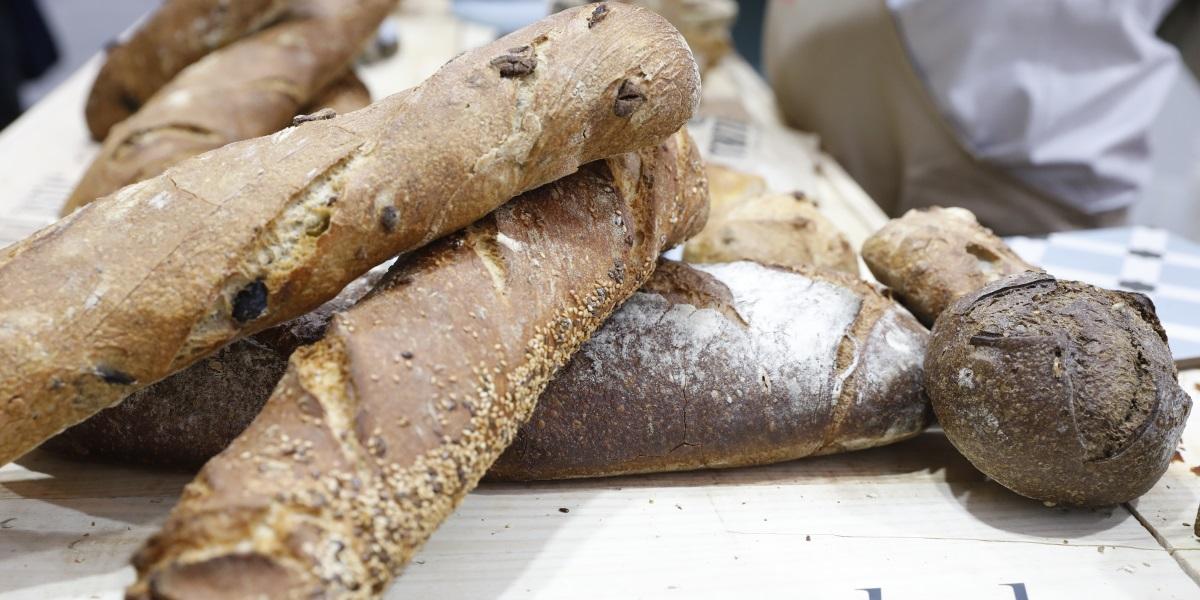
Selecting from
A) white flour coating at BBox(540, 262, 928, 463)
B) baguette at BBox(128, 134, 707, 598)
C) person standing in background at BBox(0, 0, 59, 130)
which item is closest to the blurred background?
white flour coating at BBox(540, 262, 928, 463)

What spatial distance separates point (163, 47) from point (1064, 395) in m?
2.58

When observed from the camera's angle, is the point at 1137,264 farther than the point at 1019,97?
No

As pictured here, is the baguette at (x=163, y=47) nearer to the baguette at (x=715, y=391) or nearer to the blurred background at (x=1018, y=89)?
the blurred background at (x=1018, y=89)

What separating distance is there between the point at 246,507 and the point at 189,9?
2.21 meters

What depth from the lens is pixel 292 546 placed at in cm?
81

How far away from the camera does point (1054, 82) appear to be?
244 cm

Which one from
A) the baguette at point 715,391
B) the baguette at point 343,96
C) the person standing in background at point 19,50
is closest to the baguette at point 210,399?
the baguette at point 715,391

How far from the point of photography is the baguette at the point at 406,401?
806 millimetres

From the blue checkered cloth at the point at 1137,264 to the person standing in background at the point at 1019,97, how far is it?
47 cm

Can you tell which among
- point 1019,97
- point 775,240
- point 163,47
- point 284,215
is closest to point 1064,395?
point 775,240

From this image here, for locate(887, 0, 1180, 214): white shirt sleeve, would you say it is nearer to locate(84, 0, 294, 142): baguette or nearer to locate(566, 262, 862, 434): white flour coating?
locate(566, 262, 862, 434): white flour coating

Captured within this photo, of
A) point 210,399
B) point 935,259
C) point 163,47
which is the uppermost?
point 163,47

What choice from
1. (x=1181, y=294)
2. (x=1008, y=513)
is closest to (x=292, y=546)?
(x=1008, y=513)

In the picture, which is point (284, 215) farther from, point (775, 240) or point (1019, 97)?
point (1019, 97)
